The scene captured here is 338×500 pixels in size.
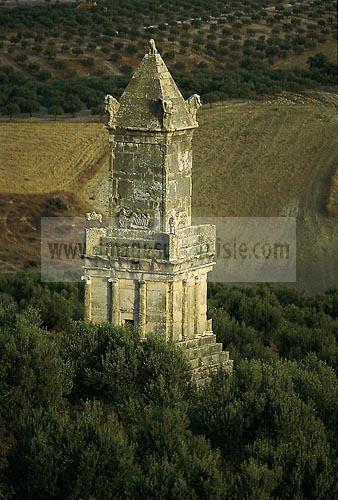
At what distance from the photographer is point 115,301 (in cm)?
4072

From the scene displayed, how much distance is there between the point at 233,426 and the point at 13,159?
41.7 m

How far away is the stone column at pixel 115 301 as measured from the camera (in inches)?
1598

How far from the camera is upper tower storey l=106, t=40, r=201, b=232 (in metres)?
40.0

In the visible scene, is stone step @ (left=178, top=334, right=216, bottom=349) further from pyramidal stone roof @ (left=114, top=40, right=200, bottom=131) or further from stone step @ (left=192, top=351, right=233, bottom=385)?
pyramidal stone roof @ (left=114, top=40, right=200, bottom=131)

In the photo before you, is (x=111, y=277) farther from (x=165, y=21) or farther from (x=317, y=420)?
(x=165, y=21)

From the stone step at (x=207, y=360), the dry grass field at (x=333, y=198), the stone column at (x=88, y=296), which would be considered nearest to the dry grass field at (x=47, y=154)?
the dry grass field at (x=333, y=198)

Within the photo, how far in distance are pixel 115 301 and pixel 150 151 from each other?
2.95 m

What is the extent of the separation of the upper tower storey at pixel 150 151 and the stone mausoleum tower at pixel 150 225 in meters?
0.02

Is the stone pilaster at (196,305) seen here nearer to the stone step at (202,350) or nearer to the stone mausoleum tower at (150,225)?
the stone mausoleum tower at (150,225)

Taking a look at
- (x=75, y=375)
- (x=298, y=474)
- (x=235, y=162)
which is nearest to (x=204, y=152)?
(x=235, y=162)

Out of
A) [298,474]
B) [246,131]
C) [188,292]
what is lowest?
[298,474]

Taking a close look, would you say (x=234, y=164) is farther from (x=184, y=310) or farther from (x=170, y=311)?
(x=170, y=311)

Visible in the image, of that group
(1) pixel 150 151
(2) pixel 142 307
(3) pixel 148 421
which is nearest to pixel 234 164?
(2) pixel 142 307

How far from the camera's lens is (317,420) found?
3884 cm
